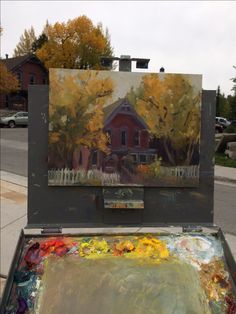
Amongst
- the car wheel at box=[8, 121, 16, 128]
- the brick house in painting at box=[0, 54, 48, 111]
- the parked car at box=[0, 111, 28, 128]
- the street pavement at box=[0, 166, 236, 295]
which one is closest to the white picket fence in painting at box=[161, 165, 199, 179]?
the street pavement at box=[0, 166, 236, 295]

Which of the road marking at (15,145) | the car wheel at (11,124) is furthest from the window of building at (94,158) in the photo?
the car wheel at (11,124)

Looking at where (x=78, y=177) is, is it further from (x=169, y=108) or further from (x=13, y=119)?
(x=13, y=119)

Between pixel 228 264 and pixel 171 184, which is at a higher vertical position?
pixel 171 184

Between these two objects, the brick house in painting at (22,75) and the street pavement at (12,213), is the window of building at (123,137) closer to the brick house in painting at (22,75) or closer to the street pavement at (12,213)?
the street pavement at (12,213)

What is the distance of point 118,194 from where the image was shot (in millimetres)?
2592

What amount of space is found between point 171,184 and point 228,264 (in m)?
0.56

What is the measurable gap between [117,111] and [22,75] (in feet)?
139

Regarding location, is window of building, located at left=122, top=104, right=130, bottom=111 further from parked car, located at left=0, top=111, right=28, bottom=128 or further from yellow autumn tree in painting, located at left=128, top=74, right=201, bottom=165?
parked car, located at left=0, top=111, right=28, bottom=128

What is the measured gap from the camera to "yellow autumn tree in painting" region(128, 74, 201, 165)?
2547 millimetres

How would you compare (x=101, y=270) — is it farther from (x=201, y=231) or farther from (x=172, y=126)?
(x=172, y=126)

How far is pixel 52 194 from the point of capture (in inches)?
101

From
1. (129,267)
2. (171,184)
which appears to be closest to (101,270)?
(129,267)

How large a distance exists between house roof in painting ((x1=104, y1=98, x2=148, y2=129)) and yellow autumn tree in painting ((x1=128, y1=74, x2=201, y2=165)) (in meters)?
0.02

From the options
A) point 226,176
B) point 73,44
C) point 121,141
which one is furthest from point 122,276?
point 73,44
